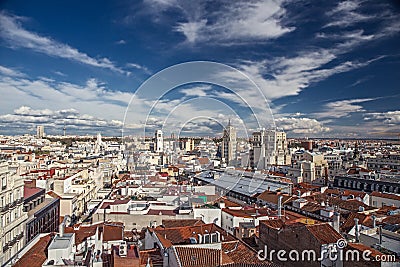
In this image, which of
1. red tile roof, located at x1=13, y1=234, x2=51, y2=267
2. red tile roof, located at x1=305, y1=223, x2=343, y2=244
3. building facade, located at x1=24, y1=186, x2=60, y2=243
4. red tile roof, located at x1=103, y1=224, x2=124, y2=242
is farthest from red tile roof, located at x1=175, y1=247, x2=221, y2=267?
building facade, located at x1=24, y1=186, x2=60, y2=243

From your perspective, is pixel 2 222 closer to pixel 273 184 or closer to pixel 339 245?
pixel 339 245

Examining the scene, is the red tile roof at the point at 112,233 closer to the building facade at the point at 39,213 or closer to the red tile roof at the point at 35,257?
the red tile roof at the point at 35,257

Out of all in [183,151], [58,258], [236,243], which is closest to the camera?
[58,258]

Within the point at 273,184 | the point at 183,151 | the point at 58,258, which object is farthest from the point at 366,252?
the point at 183,151

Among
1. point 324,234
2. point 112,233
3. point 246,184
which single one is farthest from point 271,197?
point 324,234

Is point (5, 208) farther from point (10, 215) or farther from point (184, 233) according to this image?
point (184, 233)

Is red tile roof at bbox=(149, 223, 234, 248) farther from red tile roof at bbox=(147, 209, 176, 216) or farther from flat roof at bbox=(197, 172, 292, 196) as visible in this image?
flat roof at bbox=(197, 172, 292, 196)
